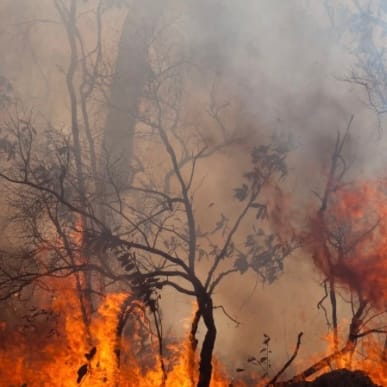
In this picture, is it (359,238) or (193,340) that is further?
(359,238)

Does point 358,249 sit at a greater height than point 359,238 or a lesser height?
lesser

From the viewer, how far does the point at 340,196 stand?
10328 mm

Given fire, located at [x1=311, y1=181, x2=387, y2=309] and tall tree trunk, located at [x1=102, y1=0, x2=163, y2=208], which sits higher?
tall tree trunk, located at [x1=102, y1=0, x2=163, y2=208]

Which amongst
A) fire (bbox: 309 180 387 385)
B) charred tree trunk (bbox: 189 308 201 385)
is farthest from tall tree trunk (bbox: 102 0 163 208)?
charred tree trunk (bbox: 189 308 201 385)

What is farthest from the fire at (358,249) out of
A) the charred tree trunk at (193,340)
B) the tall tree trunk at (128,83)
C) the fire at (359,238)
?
the tall tree trunk at (128,83)

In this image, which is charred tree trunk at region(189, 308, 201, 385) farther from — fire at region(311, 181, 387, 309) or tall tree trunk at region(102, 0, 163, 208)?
tall tree trunk at region(102, 0, 163, 208)

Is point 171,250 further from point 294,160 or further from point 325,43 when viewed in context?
point 325,43

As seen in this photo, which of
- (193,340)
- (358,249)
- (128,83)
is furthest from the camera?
(128,83)

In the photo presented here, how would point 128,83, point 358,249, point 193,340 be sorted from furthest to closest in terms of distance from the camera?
point 128,83
point 358,249
point 193,340

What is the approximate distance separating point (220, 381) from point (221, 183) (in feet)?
14.3

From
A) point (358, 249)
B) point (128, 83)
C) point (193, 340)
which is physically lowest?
point (193, 340)

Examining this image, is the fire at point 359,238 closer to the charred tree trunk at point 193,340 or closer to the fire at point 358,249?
the fire at point 358,249

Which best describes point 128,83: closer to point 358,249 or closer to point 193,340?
point 358,249

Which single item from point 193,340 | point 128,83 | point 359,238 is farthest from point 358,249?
point 128,83
